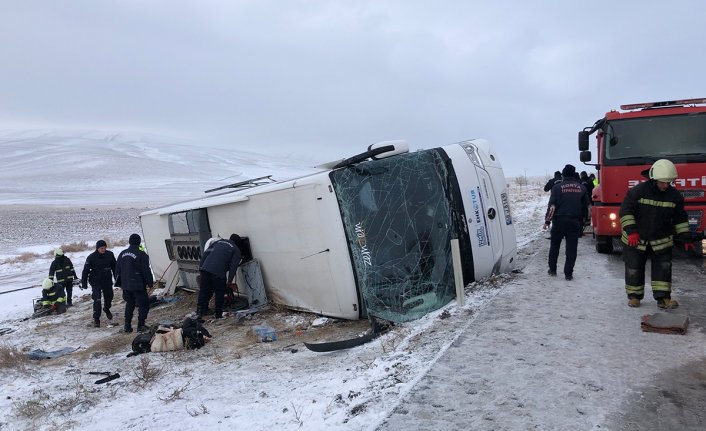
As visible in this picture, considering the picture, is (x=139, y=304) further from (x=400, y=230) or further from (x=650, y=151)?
(x=650, y=151)

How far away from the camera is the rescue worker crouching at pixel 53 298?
35.2 ft

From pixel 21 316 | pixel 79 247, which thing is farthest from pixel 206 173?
pixel 21 316

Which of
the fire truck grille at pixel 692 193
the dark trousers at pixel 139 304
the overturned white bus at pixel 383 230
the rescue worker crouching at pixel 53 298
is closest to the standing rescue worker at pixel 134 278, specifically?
the dark trousers at pixel 139 304

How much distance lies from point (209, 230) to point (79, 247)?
1656 centimetres

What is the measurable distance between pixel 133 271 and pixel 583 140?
864 cm

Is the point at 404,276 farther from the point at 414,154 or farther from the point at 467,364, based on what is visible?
the point at 467,364

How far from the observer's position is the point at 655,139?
27.7ft

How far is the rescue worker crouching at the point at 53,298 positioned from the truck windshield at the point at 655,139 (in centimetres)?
1179

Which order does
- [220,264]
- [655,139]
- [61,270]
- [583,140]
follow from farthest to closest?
[61,270] < [583,140] < [655,139] < [220,264]

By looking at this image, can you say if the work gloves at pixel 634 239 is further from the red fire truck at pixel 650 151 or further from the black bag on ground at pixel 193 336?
the black bag on ground at pixel 193 336

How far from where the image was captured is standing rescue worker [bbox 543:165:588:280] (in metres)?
7.21

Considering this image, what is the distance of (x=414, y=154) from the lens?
268 inches

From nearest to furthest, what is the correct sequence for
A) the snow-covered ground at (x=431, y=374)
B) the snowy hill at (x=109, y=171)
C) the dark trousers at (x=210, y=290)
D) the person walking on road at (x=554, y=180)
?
the snow-covered ground at (x=431, y=374) → the dark trousers at (x=210, y=290) → the person walking on road at (x=554, y=180) → the snowy hill at (x=109, y=171)

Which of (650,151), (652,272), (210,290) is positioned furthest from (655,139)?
(210,290)
